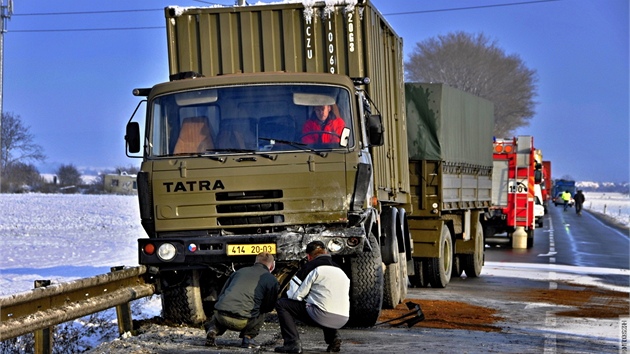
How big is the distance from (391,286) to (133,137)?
4.07 meters

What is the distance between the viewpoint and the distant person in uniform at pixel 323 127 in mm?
10883

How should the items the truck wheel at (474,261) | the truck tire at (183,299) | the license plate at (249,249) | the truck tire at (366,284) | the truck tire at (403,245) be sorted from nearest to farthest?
1. the license plate at (249,249)
2. the truck tire at (366,284)
3. the truck tire at (183,299)
4. the truck tire at (403,245)
5. the truck wheel at (474,261)

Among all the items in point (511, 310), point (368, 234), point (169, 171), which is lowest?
point (511, 310)

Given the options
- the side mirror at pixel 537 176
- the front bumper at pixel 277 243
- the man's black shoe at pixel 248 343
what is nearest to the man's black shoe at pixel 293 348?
the man's black shoe at pixel 248 343

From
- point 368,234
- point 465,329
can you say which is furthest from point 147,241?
point 465,329

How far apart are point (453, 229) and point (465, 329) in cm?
773

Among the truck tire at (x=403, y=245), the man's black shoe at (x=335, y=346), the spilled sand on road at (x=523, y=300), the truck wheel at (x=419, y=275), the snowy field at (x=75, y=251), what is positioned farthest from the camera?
the truck wheel at (x=419, y=275)

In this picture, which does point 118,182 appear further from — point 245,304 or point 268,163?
point 245,304

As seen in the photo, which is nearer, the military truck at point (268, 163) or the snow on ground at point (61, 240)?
the military truck at point (268, 163)

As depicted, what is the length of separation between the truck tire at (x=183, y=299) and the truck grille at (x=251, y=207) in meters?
0.89

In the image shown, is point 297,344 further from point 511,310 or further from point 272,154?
point 511,310

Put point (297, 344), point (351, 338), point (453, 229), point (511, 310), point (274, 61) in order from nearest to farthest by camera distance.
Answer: point (297, 344)
point (351, 338)
point (274, 61)
point (511, 310)
point (453, 229)

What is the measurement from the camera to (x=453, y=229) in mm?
19016

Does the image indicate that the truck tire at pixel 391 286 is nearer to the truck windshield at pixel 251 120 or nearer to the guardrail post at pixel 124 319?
the truck windshield at pixel 251 120
